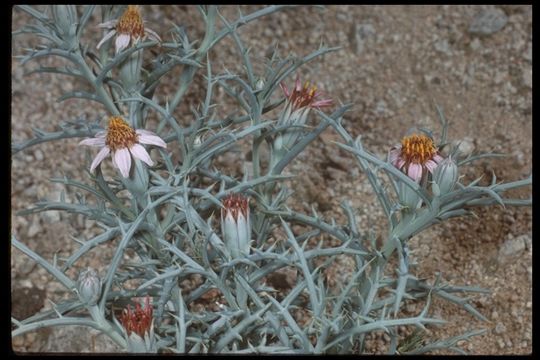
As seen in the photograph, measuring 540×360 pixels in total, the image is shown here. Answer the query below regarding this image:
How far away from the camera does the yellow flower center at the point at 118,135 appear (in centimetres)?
152

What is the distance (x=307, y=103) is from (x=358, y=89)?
46.5 inches

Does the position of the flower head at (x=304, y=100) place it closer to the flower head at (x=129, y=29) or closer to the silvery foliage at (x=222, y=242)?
the silvery foliage at (x=222, y=242)

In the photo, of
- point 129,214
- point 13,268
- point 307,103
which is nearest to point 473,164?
point 307,103

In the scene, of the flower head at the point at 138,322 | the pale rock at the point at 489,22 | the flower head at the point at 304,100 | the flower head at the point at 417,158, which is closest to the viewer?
the flower head at the point at 138,322

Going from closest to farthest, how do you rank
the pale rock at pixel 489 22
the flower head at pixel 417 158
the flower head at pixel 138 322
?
the flower head at pixel 138 322
the flower head at pixel 417 158
the pale rock at pixel 489 22

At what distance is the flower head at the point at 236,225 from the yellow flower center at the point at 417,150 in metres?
0.33

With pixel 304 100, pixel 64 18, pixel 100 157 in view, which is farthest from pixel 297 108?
pixel 64 18

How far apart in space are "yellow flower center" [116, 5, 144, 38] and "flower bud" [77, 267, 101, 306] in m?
0.65

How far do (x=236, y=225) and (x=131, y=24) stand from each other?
614 millimetres

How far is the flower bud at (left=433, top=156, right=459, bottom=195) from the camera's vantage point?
4.61 ft

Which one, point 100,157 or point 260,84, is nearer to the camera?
point 100,157

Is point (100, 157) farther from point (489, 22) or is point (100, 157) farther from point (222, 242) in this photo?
point (489, 22)

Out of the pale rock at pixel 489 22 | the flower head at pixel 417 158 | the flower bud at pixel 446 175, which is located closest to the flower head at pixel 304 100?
the flower head at pixel 417 158

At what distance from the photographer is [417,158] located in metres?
1.49
